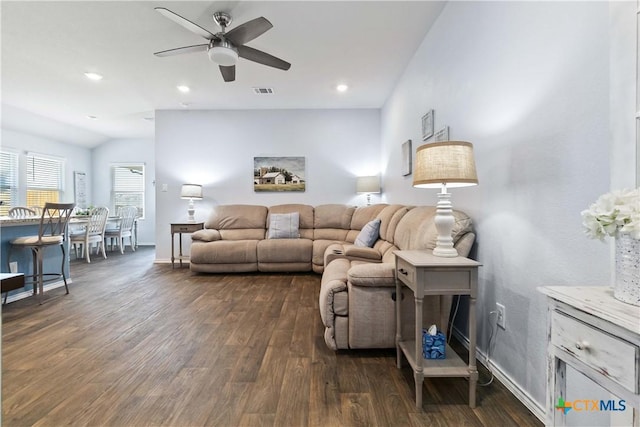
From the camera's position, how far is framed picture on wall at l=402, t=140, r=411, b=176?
3511mm

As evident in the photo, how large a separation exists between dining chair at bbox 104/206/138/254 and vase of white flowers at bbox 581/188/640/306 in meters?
7.37

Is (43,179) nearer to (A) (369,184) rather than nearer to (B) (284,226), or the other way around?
(B) (284,226)

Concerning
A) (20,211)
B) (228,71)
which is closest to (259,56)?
(228,71)

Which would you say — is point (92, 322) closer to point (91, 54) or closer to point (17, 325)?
point (17, 325)

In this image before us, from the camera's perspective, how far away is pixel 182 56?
3.30 metres

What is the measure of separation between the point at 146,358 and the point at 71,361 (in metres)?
0.47

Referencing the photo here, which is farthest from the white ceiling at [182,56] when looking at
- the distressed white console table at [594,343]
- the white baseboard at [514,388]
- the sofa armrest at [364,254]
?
the white baseboard at [514,388]

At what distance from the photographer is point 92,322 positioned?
102 inches

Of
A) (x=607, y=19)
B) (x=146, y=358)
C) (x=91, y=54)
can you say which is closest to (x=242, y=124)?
(x=91, y=54)

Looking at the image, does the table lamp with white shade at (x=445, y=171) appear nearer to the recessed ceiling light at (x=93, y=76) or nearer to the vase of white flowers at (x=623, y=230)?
the vase of white flowers at (x=623, y=230)

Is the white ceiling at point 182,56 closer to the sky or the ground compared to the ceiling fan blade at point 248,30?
closer to the sky

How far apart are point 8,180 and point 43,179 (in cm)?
69

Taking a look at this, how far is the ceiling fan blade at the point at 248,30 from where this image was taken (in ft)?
7.54

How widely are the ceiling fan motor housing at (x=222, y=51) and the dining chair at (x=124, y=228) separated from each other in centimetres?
513
